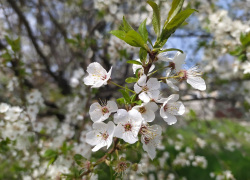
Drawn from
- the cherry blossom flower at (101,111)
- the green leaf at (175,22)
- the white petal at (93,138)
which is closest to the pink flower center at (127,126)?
the cherry blossom flower at (101,111)

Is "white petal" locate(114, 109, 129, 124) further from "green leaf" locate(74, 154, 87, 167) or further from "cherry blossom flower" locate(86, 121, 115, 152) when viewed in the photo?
"green leaf" locate(74, 154, 87, 167)

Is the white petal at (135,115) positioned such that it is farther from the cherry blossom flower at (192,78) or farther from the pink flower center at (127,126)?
the cherry blossom flower at (192,78)

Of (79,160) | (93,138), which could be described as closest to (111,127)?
(93,138)

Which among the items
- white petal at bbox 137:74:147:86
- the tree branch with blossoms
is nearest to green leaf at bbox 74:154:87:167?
the tree branch with blossoms

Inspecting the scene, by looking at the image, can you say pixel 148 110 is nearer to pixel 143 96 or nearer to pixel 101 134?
pixel 143 96

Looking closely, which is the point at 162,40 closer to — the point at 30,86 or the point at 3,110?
the point at 3,110

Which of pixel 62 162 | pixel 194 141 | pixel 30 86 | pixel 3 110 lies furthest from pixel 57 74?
pixel 194 141

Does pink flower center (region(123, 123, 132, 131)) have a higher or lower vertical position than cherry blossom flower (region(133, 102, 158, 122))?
lower
